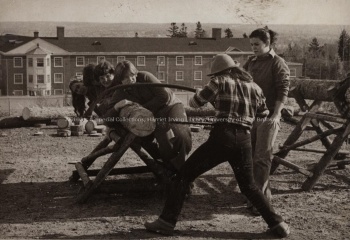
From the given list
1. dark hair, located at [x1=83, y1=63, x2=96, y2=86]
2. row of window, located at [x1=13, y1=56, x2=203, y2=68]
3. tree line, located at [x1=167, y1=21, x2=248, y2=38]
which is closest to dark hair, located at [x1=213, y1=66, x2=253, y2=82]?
dark hair, located at [x1=83, y1=63, x2=96, y2=86]

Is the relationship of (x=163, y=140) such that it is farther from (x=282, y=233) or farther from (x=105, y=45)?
(x=105, y=45)

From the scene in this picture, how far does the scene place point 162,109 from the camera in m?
5.73

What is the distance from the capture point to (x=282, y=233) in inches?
174

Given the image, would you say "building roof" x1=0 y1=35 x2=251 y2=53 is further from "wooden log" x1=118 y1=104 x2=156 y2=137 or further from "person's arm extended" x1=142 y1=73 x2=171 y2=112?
"wooden log" x1=118 y1=104 x2=156 y2=137

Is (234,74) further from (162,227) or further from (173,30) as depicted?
(173,30)

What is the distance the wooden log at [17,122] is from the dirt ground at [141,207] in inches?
170

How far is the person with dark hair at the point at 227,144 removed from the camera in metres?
4.42

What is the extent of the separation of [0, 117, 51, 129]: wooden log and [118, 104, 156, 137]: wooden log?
7251mm

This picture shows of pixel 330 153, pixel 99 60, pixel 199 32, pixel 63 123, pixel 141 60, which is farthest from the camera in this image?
pixel 141 60

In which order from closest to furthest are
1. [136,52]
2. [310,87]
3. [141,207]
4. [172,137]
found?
1. [141,207]
2. [172,137]
3. [310,87]
4. [136,52]

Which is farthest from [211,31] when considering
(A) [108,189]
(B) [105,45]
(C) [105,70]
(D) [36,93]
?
(D) [36,93]

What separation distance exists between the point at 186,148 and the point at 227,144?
4.59 ft

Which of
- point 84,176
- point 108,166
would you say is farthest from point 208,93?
point 84,176

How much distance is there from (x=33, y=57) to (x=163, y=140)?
7746mm
